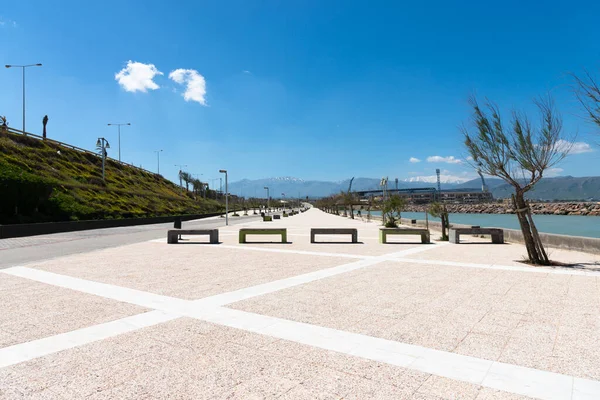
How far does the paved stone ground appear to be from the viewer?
2883 mm

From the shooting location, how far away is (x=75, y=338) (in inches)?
155

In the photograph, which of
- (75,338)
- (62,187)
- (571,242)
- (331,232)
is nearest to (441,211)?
(331,232)

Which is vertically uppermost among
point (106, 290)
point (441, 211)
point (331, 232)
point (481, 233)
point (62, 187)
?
point (62, 187)

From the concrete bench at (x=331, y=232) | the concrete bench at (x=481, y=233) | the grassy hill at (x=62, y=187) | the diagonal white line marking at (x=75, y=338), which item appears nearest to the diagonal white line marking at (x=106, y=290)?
the diagonal white line marking at (x=75, y=338)

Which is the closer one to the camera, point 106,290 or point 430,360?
point 430,360

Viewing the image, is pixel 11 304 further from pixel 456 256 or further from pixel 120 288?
pixel 456 256

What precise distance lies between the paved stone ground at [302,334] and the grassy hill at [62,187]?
744 inches

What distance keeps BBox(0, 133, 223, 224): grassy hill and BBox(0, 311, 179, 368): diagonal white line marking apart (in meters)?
22.2

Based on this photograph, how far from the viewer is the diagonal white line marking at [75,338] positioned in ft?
11.5

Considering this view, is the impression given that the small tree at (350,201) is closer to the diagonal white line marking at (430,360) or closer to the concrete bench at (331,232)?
the concrete bench at (331,232)

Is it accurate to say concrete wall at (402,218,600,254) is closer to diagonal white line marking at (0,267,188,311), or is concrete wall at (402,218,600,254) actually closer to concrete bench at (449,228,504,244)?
concrete bench at (449,228,504,244)

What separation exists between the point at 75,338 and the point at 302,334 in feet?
7.58

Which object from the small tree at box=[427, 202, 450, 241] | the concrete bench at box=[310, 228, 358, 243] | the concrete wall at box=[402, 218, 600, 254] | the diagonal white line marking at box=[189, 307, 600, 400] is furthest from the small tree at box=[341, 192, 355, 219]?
the diagonal white line marking at box=[189, 307, 600, 400]

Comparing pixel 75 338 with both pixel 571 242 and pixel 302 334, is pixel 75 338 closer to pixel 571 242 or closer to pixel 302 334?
pixel 302 334
